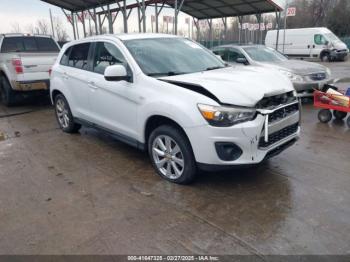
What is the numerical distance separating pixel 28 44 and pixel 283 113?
849 centimetres

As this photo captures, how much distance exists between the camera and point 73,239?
3.08m

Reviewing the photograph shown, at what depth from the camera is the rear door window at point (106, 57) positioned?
468cm

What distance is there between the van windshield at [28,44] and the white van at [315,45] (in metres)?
21.0

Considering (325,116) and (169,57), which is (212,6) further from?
(169,57)

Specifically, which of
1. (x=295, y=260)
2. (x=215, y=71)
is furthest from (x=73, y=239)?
(x=215, y=71)

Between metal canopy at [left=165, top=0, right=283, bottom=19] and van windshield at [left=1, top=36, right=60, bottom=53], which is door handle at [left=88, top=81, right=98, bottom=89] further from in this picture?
metal canopy at [left=165, top=0, right=283, bottom=19]

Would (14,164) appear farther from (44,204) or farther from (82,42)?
(82,42)

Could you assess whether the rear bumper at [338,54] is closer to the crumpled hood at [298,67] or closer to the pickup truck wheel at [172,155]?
the crumpled hood at [298,67]

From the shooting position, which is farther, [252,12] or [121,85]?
[252,12]

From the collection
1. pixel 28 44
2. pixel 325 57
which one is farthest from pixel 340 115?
pixel 325 57

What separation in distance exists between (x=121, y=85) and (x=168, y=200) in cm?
176

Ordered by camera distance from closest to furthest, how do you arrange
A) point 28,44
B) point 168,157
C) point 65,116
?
point 168,157, point 65,116, point 28,44

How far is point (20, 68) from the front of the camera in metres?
8.19

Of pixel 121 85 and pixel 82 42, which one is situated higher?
pixel 82 42
